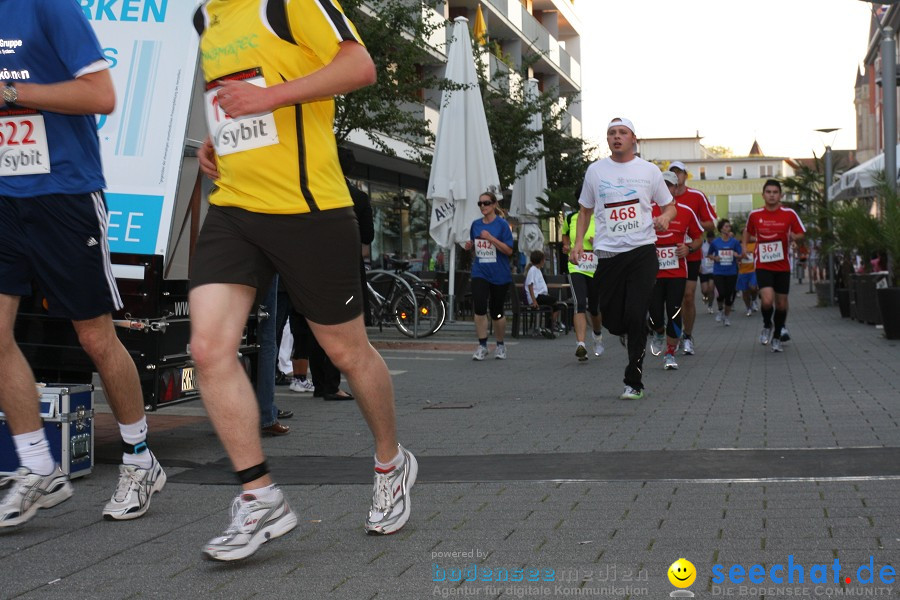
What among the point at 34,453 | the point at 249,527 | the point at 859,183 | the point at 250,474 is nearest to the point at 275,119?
the point at 250,474

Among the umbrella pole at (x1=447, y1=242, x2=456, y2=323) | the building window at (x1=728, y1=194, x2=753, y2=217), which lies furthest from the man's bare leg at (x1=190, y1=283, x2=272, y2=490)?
the building window at (x1=728, y1=194, x2=753, y2=217)

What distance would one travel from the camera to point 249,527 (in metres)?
3.99

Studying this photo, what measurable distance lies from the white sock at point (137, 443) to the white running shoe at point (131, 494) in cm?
2

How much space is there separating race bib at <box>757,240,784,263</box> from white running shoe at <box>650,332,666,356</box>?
1.49m

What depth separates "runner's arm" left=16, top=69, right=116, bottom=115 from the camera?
4.79 metres

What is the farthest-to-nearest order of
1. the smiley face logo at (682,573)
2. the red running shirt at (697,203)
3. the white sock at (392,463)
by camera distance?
the red running shirt at (697,203) < the white sock at (392,463) < the smiley face logo at (682,573)

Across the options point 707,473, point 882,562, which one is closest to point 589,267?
point 707,473

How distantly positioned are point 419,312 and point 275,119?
13.9 m

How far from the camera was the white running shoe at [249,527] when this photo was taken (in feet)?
12.9

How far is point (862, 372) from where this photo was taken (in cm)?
1103

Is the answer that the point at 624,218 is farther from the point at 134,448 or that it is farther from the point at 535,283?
the point at 535,283

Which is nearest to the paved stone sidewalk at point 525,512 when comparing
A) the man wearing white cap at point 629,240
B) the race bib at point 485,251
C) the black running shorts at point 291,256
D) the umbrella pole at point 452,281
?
the man wearing white cap at point 629,240

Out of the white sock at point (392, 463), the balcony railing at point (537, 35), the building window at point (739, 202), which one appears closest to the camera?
the white sock at point (392, 463)

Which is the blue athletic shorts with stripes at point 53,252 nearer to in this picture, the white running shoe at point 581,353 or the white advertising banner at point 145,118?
the white advertising banner at point 145,118
